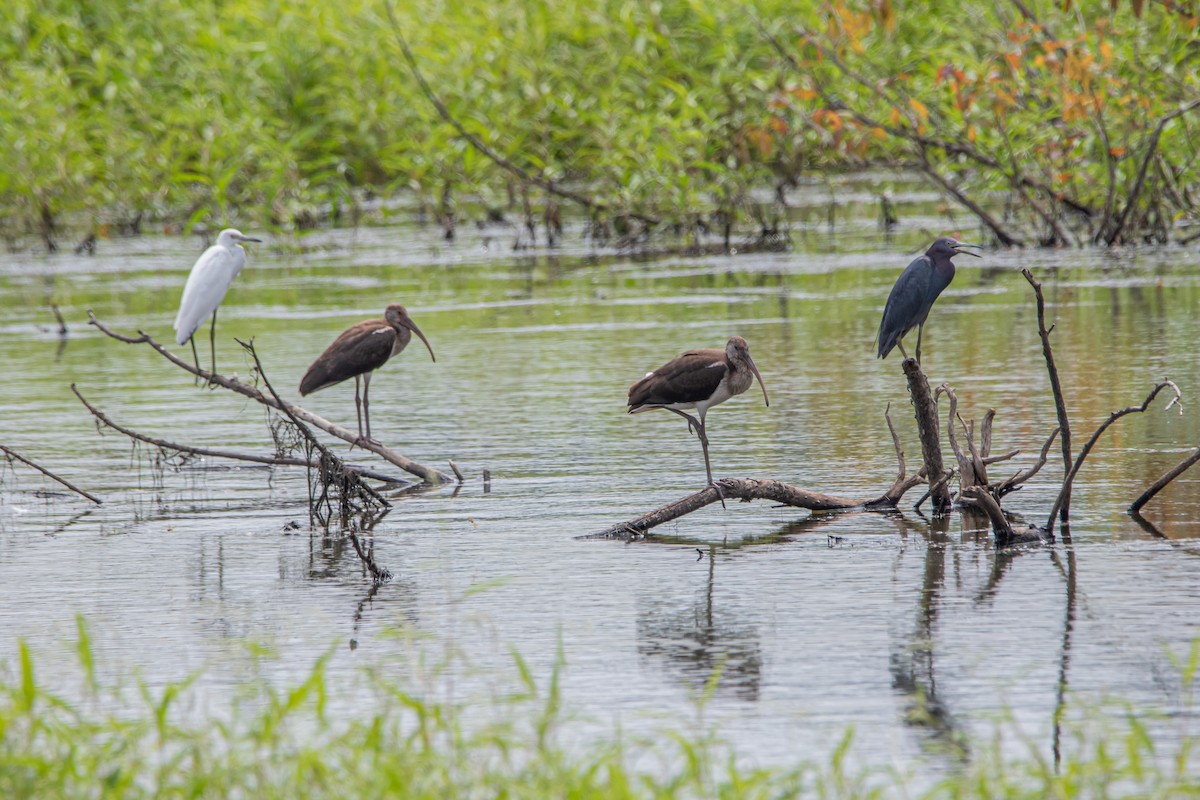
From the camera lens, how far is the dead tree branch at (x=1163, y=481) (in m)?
7.41

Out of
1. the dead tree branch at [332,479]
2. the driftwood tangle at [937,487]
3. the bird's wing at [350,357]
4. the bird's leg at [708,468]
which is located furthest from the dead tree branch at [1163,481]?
the bird's wing at [350,357]

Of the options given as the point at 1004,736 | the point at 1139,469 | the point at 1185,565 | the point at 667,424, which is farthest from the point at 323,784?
the point at 667,424

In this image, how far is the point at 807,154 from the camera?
2302cm

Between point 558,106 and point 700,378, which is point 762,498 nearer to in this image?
point 700,378

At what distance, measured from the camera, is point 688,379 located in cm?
870

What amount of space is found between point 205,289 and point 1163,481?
5.55 m

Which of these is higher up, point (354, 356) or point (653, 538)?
point (354, 356)

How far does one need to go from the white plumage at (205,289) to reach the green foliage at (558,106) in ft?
22.5

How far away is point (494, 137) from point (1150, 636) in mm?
16060

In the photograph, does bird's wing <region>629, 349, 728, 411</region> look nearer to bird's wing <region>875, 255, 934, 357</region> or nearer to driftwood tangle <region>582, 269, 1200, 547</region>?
driftwood tangle <region>582, 269, 1200, 547</region>

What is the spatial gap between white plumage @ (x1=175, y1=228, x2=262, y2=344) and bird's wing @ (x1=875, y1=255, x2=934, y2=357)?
3.76 m

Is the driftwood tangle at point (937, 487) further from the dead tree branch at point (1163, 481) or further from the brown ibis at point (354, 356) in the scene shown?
the brown ibis at point (354, 356)

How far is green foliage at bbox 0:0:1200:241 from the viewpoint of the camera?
17.1m

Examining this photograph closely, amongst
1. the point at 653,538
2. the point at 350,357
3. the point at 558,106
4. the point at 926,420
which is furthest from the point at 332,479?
the point at 558,106
